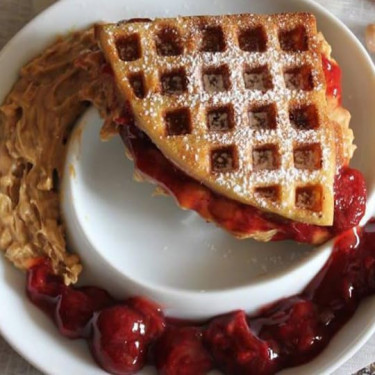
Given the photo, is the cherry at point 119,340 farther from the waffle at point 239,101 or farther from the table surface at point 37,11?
the waffle at point 239,101

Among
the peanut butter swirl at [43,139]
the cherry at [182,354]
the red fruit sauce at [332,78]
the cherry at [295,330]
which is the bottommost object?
the cherry at [182,354]

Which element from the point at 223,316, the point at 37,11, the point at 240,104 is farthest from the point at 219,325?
the point at 37,11

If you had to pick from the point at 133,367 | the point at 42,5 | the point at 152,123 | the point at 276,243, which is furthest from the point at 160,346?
the point at 42,5

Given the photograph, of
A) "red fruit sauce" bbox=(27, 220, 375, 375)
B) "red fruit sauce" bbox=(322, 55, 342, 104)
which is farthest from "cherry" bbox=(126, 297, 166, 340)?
"red fruit sauce" bbox=(322, 55, 342, 104)

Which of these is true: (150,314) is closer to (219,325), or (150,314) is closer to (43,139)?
(219,325)

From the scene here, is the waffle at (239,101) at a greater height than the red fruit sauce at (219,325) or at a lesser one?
greater

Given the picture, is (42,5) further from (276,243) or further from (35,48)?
(276,243)

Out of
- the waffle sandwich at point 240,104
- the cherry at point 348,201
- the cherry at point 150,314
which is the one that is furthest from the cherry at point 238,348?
the cherry at point 348,201
